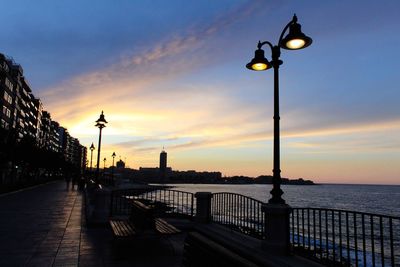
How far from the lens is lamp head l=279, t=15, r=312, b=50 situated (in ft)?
24.5

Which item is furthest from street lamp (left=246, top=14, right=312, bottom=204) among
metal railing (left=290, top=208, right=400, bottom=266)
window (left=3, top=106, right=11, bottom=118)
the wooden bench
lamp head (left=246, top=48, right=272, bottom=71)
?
window (left=3, top=106, right=11, bottom=118)

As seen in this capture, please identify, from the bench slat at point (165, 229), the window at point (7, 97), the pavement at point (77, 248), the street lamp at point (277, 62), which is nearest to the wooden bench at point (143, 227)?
the bench slat at point (165, 229)

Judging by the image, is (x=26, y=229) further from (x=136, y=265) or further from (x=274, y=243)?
(x=274, y=243)

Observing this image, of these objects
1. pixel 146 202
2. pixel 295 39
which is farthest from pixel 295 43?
pixel 146 202

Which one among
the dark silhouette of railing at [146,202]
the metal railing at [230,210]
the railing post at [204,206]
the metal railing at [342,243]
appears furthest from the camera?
the dark silhouette of railing at [146,202]

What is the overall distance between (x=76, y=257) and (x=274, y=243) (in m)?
4.28

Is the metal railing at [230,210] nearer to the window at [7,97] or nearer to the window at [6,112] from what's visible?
the window at [6,112]

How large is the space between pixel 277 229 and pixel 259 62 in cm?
359

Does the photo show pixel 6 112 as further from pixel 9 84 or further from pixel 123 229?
pixel 123 229

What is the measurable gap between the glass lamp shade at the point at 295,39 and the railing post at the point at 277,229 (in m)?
3.19

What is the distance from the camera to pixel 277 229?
7816 millimetres

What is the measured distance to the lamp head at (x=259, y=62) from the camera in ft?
28.2

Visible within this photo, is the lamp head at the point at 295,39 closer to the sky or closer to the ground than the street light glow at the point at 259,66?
closer to the sky

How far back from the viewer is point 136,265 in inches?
309
